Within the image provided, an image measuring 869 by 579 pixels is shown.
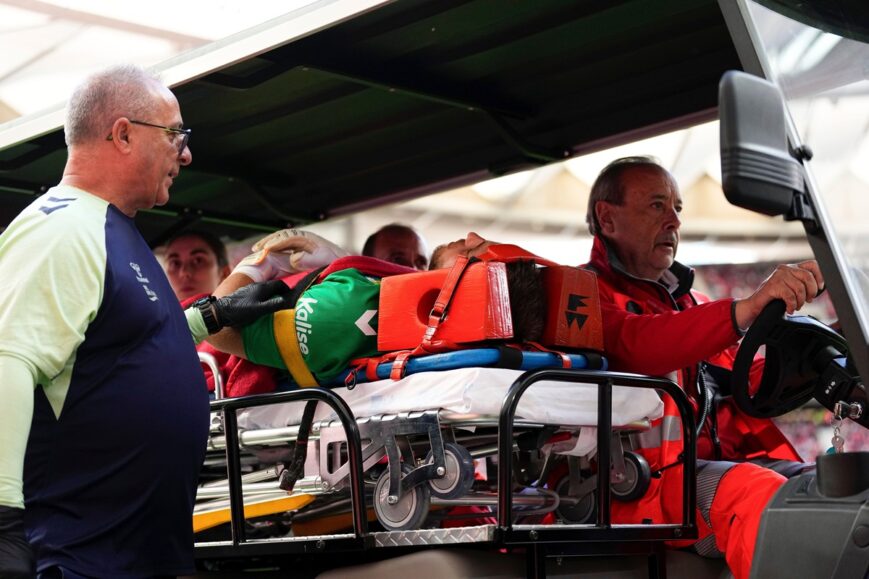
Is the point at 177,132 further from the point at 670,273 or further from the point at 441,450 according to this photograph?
the point at 670,273

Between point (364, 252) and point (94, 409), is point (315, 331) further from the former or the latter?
point (364, 252)

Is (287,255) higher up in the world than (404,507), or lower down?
higher up

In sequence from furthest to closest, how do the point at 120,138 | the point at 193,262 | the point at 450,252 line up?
the point at 193,262
the point at 450,252
the point at 120,138

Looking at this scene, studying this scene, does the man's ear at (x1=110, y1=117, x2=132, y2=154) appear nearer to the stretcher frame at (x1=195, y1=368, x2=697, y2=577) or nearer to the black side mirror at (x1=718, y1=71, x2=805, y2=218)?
the stretcher frame at (x1=195, y1=368, x2=697, y2=577)

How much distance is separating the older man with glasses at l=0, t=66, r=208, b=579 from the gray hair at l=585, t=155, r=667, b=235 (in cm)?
190

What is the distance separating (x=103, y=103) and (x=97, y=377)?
26.8 inches

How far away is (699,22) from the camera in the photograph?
381 cm

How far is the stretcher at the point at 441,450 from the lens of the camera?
10.0 feet

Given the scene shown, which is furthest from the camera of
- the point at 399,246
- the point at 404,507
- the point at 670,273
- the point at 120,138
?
the point at 399,246

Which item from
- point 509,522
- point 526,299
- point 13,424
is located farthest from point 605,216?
point 13,424

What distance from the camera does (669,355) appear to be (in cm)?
360

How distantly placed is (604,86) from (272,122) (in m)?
1.30

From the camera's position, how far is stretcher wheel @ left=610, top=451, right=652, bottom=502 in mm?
3531

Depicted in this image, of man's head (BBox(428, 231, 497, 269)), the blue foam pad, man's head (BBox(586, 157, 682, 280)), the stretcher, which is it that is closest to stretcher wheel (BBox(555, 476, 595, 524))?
the stretcher
